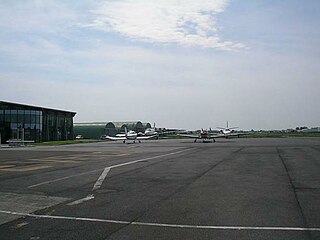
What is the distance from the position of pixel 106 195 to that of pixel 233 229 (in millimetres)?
5027

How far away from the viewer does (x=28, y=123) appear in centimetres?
7344

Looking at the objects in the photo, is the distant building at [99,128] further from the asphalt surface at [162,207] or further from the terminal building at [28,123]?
the asphalt surface at [162,207]

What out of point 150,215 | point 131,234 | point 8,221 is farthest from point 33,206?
point 131,234

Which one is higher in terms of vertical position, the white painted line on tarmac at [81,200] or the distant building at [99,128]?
the distant building at [99,128]

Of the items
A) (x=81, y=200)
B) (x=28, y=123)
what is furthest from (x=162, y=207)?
(x=28, y=123)

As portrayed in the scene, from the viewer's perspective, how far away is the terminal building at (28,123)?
232 ft

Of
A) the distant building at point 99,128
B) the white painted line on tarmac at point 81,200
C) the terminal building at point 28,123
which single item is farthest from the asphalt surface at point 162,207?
the distant building at point 99,128

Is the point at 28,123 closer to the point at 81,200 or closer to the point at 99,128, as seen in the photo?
the point at 99,128

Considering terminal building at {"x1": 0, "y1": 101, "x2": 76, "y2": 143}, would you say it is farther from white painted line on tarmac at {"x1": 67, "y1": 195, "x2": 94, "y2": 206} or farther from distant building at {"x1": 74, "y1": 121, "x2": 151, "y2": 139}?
white painted line on tarmac at {"x1": 67, "y1": 195, "x2": 94, "y2": 206}

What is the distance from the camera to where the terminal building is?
7056cm

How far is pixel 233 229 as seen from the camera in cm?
725

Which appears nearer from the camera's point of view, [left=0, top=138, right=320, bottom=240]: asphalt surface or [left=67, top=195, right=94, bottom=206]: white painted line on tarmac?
[left=0, top=138, right=320, bottom=240]: asphalt surface

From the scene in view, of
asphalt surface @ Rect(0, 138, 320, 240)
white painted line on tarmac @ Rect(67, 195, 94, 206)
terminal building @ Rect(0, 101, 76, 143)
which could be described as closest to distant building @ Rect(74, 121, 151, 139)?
terminal building @ Rect(0, 101, 76, 143)

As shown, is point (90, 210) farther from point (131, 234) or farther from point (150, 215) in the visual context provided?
point (131, 234)
